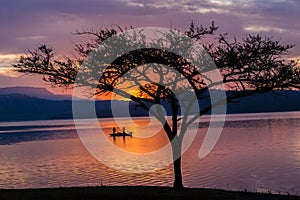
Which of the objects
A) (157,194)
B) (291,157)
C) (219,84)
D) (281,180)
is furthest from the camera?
(291,157)

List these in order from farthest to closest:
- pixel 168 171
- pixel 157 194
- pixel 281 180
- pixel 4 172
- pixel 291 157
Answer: pixel 291 157 < pixel 4 172 < pixel 168 171 < pixel 281 180 < pixel 157 194

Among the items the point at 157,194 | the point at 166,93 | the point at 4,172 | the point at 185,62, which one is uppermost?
the point at 185,62

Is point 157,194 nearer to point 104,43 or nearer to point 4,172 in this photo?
point 104,43

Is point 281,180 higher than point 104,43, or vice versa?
point 104,43

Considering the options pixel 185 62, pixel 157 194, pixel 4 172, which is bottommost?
pixel 4 172

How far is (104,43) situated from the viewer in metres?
23.6

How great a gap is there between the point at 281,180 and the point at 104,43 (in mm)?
32457

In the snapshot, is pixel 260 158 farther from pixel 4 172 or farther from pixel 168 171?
pixel 4 172

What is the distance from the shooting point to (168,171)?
5816 centimetres

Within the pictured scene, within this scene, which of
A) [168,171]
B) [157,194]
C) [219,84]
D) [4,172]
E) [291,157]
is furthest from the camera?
[291,157]

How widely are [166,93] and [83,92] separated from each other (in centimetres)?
466

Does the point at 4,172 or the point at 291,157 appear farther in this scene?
the point at 291,157

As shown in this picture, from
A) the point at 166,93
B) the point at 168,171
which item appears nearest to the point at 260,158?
the point at 168,171

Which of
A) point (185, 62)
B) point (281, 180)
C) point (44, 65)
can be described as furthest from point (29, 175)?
point (185, 62)
